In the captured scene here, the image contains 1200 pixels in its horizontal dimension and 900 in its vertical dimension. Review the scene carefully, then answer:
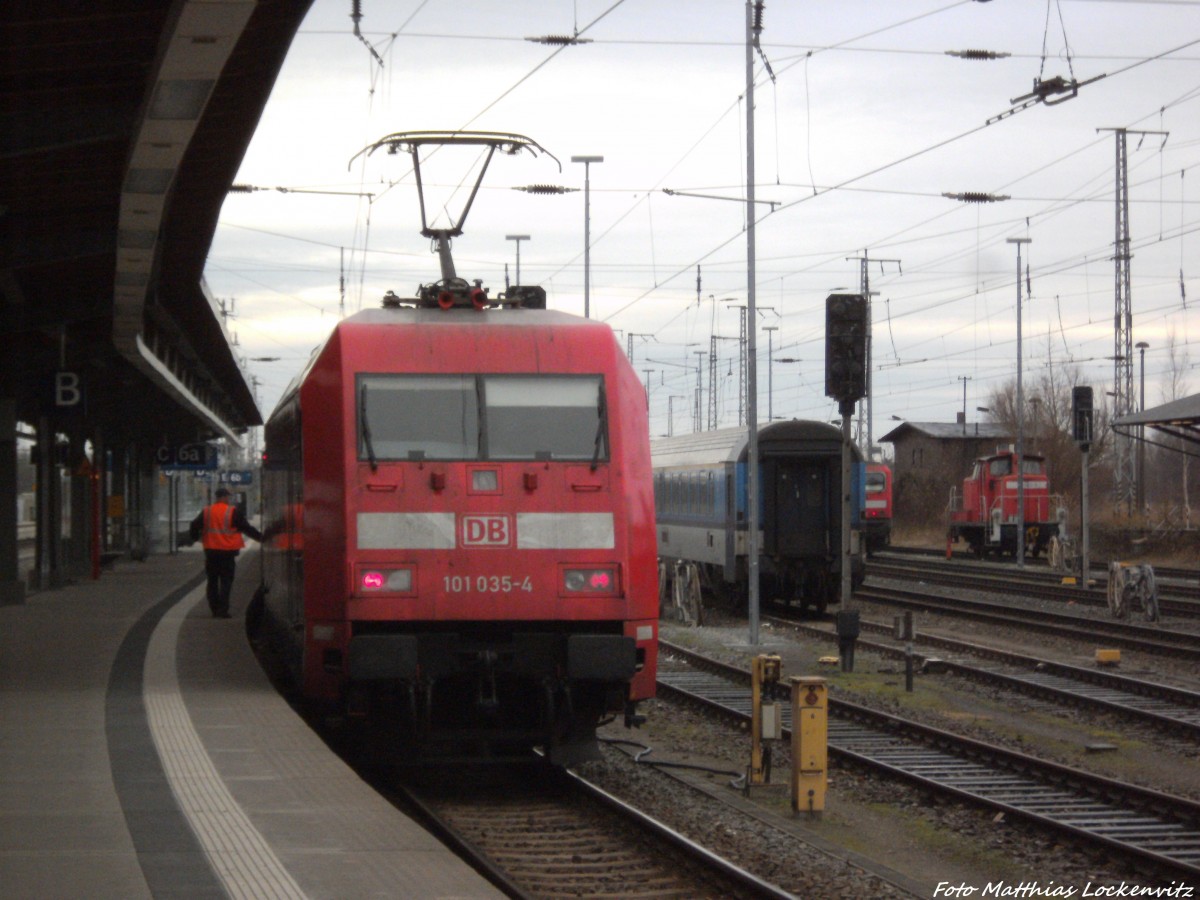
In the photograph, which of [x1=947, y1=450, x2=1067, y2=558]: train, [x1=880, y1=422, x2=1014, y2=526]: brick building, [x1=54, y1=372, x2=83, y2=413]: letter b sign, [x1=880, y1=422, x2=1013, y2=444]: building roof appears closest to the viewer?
[x1=54, y1=372, x2=83, y2=413]: letter b sign

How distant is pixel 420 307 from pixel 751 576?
10.2 meters

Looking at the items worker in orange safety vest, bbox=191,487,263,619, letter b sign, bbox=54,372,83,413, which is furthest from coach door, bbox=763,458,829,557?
letter b sign, bbox=54,372,83,413

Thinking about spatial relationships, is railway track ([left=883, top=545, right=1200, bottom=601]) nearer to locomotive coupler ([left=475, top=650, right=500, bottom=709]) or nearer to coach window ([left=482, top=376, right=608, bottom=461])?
coach window ([left=482, top=376, right=608, bottom=461])

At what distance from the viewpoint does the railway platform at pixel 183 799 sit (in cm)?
646

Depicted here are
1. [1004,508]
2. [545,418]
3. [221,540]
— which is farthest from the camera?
[1004,508]

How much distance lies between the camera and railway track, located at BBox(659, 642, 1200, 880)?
9.20 meters

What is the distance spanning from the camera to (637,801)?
10492 mm

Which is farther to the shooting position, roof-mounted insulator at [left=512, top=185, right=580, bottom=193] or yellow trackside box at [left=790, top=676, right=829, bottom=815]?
roof-mounted insulator at [left=512, top=185, right=580, bottom=193]

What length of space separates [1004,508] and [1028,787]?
3844cm

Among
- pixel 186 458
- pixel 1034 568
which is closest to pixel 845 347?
pixel 1034 568

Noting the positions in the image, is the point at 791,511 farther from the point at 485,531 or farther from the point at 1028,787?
the point at 485,531

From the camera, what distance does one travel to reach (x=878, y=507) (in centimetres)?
4925

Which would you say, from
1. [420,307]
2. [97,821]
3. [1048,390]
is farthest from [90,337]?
[1048,390]

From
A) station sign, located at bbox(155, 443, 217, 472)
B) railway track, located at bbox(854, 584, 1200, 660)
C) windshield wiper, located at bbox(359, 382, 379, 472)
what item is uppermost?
station sign, located at bbox(155, 443, 217, 472)
